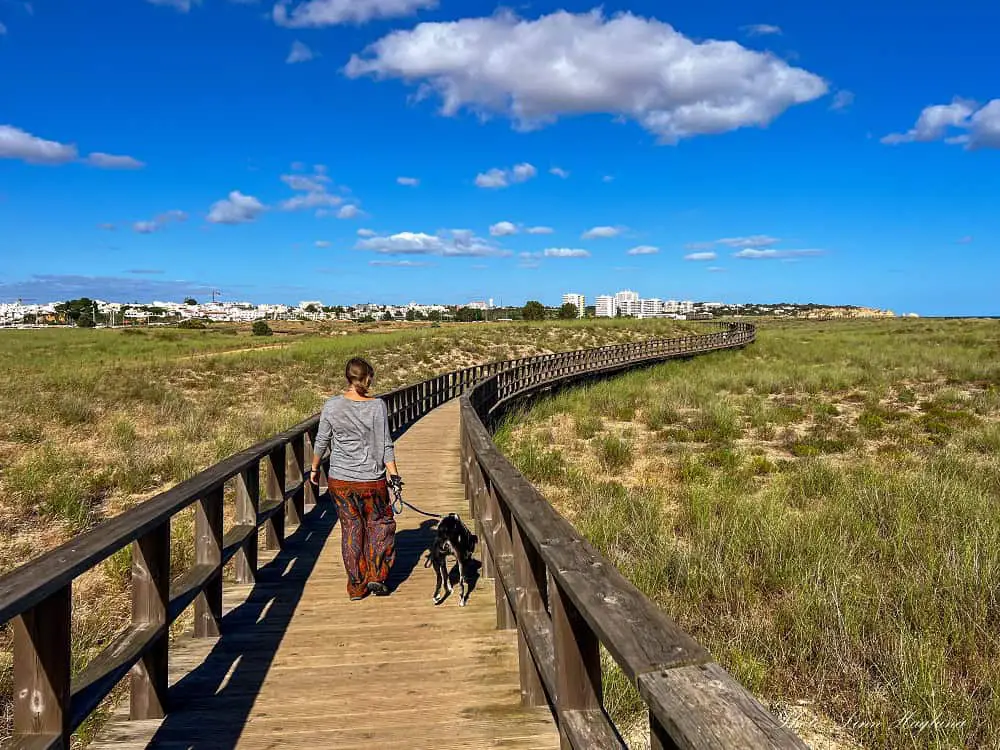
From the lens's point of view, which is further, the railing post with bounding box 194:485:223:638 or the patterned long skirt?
the patterned long skirt

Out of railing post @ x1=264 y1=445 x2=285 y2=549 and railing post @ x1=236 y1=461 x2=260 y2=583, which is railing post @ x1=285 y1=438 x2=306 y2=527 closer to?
railing post @ x1=264 y1=445 x2=285 y2=549

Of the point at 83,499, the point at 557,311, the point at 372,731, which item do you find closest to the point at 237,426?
the point at 83,499

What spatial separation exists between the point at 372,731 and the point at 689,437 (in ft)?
47.0

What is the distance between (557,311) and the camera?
440 feet

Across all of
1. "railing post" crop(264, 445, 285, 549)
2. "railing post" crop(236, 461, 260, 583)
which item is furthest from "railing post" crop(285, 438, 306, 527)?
"railing post" crop(236, 461, 260, 583)

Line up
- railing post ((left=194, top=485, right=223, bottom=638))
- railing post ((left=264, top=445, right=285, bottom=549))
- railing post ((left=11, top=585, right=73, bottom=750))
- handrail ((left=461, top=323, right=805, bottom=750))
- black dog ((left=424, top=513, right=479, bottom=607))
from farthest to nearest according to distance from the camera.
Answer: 1. railing post ((left=264, top=445, right=285, bottom=549))
2. black dog ((left=424, top=513, right=479, bottom=607))
3. railing post ((left=194, top=485, right=223, bottom=638))
4. railing post ((left=11, top=585, right=73, bottom=750))
5. handrail ((left=461, top=323, right=805, bottom=750))

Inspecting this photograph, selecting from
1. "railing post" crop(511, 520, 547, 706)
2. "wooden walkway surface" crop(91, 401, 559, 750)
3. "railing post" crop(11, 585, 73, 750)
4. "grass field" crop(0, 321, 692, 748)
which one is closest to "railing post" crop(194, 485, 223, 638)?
"wooden walkway surface" crop(91, 401, 559, 750)

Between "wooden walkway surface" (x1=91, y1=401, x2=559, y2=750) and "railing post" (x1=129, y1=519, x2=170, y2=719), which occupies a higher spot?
"railing post" (x1=129, y1=519, x2=170, y2=719)

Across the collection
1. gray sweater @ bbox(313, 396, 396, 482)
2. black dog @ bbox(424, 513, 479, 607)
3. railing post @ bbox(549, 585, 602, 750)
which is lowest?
black dog @ bbox(424, 513, 479, 607)

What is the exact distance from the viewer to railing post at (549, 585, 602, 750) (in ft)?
8.28

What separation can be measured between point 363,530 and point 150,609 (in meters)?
2.14

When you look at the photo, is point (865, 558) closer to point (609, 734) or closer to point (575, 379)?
point (609, 734)

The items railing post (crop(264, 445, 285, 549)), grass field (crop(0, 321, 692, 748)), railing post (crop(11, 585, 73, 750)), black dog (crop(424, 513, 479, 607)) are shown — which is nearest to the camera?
railing post (crop(11, 585, 73, 750))

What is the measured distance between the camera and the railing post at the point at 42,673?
2.45 m
